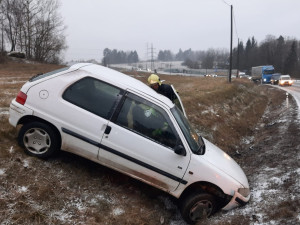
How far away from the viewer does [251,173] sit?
698cm

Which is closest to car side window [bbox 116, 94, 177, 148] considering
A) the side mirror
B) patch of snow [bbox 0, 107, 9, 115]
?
the side mirror

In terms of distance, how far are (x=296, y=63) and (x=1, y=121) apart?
9249 cm

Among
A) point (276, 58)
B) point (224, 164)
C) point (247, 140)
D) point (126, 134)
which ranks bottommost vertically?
point (247, 140)

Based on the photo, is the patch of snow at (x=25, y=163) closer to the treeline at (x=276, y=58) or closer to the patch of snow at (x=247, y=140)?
the patch of snow at (x=247, y=140)

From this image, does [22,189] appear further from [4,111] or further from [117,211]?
[4,111]

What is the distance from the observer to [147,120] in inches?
182

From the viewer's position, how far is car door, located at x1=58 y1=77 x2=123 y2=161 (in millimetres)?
4629

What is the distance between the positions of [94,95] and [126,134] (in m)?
0.87

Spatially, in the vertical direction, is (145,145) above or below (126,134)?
below

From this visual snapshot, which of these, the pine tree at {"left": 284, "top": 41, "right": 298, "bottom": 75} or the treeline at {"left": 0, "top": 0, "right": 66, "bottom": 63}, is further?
the pine tree at {"left": 284, "top": 41, "right": 298, "bottom": 75}

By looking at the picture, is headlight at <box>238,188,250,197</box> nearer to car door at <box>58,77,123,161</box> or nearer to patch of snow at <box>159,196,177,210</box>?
patch of snow at <box>159,196,177,210</box>

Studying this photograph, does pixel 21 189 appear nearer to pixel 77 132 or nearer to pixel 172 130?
pixel 77 132

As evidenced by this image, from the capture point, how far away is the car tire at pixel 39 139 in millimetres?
4789

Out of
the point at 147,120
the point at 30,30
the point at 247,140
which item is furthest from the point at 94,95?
the point at 30,30
